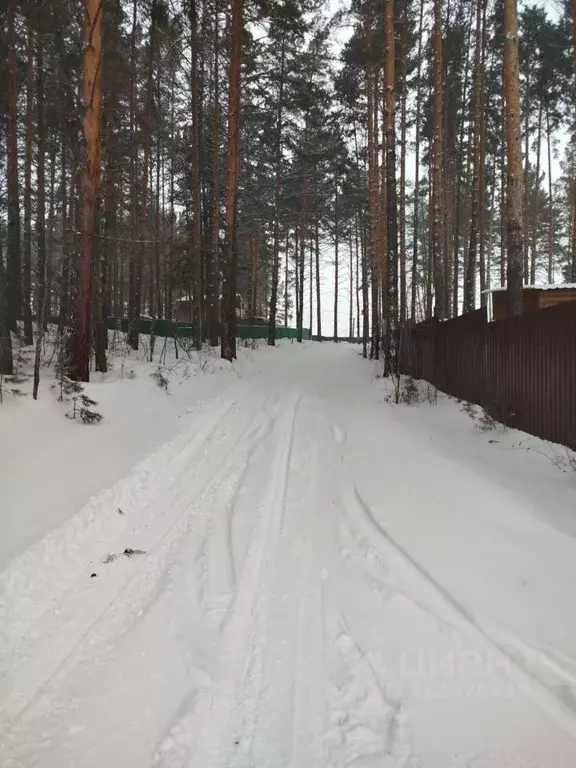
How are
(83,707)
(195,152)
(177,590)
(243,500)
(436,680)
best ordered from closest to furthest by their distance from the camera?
(83,707), (436,680), (177,590), (243,500), (195,152)

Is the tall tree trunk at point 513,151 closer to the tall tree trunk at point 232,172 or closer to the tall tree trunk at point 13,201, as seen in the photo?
the tall tree trunk at point 232,172

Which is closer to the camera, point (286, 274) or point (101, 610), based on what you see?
point (101, 610)

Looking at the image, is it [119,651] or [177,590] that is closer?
[119,651]

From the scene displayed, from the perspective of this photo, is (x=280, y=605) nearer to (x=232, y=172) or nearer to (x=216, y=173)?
(x=232, y=172)

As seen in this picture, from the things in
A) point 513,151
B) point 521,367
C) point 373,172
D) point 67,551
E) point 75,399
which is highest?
point 373,172

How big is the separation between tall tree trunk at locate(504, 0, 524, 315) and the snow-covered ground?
377 centimetres

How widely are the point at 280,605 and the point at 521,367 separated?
6.04 m

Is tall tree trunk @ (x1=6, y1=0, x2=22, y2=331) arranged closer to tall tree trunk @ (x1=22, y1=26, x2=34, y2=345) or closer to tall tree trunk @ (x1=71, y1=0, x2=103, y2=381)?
tall tree trunk @ (x1=22, y1=26, x2=34, y2=345)

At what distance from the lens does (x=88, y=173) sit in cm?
864

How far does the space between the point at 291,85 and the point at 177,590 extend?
22458 millimetres

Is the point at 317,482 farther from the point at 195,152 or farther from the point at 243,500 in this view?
the point at 195,152

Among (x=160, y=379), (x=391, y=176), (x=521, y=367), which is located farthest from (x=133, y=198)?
(x=521, y=367)

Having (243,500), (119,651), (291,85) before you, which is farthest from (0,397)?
(291,85)

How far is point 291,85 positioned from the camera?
2083 centimetres
